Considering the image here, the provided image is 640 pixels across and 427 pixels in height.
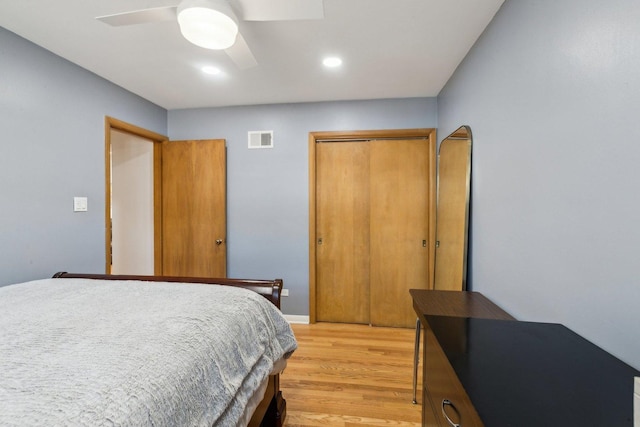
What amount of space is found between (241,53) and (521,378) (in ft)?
6.52

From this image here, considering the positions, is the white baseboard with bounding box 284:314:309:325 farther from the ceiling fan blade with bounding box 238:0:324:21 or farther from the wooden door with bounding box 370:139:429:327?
the ceiling fan blade with bounding box 238:0:324:21

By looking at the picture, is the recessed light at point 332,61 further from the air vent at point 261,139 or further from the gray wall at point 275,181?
the air vent at point 261,139

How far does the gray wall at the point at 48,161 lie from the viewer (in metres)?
1.81

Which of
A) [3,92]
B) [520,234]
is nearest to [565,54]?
[520,234]

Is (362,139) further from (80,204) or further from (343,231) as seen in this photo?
(80,204)

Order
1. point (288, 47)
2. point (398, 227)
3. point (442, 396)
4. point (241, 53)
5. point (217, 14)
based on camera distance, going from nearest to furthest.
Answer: point (442, 396)
point (217, 14)
point (241, 53)
point (288, 47)
point (398, 227)

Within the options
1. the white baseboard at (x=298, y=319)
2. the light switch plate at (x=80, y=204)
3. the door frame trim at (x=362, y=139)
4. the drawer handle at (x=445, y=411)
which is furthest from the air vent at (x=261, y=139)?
the drawer handle at (x=445, y=411)

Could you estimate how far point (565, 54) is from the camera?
42.9 inches

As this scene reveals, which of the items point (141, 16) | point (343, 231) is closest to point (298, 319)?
point (343, 231)

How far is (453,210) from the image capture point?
2.29 metres

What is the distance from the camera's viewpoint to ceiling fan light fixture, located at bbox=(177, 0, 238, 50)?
1.23m

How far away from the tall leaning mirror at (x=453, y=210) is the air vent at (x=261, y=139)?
1.83 meters

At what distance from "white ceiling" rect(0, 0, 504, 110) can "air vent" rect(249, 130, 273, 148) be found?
1.38ft

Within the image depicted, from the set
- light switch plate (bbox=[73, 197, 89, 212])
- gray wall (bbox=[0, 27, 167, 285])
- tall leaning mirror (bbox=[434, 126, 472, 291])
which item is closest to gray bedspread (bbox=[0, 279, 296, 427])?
gray wall (bbox=[0, 27, 167, 285])
